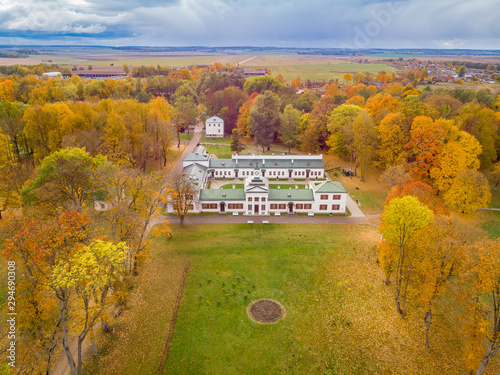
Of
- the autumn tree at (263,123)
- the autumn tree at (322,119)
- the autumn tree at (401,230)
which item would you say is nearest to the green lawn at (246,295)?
the autumn tree at (401,230)

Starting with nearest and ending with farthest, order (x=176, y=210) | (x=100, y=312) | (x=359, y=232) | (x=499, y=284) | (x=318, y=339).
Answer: (x=499, y=284)
(x=100, y=312)
(x=318, y=339)
(x=359, y=232)
(x=176, y=210)

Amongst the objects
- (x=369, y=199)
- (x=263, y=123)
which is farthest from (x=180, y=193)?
(x=263, y=123)

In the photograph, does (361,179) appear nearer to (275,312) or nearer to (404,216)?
(404,216)

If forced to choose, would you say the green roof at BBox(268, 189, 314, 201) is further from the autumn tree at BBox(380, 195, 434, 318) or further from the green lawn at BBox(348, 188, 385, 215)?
the autumn tree at BBox(380, 195, 434, 318)

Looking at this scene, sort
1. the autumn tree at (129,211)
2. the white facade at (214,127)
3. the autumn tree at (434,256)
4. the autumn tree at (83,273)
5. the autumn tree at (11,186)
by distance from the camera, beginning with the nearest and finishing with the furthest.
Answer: the autumn tree at (83,273) < the autumn tree at (434,256) < the autumn tree at (129,211) < the autumn tree at (11,186) < the white facade at (214,127)

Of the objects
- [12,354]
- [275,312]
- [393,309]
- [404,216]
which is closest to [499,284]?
[404,216]

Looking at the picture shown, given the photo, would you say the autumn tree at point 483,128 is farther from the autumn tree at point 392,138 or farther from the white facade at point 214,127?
the white facade at point 214,127

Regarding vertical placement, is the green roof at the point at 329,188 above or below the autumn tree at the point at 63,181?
below
